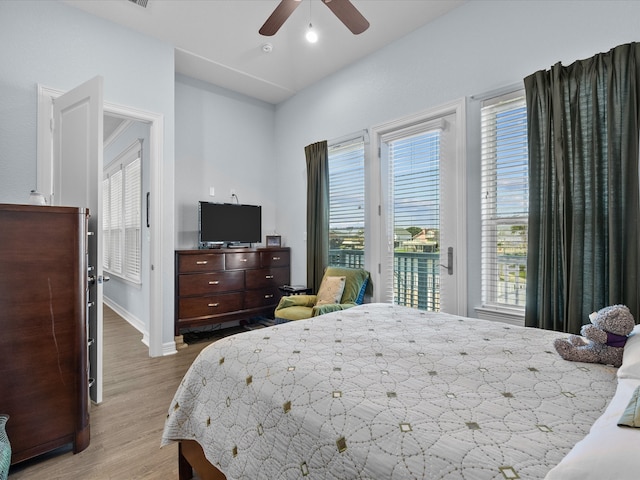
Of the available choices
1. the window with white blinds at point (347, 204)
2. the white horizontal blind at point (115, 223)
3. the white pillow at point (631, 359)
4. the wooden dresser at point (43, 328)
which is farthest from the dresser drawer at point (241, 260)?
the white pillow at point (631, 359)

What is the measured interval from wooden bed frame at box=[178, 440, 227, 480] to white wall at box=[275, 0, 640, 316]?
2.28 m

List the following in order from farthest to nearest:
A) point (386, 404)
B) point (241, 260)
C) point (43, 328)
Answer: point (241, 260) < point (43, 328) < point (386, 404)

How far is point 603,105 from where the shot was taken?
2125 mm

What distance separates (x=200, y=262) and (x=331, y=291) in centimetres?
156

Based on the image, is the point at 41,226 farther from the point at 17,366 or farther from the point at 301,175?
the point at 301,175

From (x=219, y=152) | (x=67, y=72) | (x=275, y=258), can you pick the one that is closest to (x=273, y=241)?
(x=275, y=258)

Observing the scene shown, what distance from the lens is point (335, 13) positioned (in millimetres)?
2322

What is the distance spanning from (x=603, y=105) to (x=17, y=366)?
3.71 metres

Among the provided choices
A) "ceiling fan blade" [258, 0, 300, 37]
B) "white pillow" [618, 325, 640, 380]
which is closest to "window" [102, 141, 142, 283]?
"ceiling fan blade" [258, 0, 300, 37]

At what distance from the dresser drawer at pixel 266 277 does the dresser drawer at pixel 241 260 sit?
0.10 meters

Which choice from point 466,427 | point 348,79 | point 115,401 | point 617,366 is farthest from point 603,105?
point 115,401

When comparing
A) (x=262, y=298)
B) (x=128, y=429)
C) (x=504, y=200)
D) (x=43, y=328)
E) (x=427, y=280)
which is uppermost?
(x=504, y=200)

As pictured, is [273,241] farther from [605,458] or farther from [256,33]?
[605,458]

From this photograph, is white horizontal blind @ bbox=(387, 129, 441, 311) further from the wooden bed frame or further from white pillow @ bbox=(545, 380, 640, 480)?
white pillow @ bbox=(545, 380, 640, 480)
